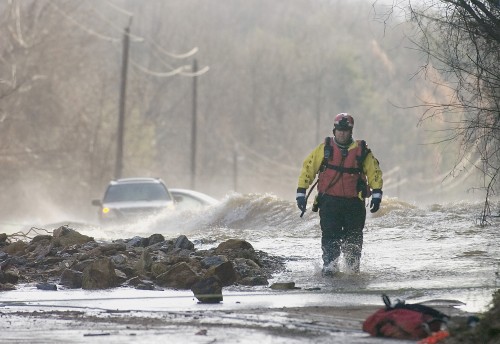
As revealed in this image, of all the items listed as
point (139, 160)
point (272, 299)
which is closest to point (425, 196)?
point (139, 160)

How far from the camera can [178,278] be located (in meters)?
14.1

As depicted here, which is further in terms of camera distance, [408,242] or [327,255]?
[408,242]

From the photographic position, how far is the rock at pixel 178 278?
14023 millimetres

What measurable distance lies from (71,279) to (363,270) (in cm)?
367

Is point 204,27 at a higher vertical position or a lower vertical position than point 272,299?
higher

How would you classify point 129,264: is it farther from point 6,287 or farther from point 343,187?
point 343,187

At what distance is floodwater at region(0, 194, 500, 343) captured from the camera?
11633 millimetres

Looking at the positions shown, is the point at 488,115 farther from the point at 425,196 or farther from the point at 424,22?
the point at 425,196

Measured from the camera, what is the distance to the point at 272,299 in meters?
12.2

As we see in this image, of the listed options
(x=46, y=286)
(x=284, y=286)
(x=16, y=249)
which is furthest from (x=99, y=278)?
(x=16, y=249)

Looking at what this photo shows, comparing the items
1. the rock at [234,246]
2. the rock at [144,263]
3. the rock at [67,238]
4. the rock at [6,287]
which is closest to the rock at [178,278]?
the rock at [144,263]

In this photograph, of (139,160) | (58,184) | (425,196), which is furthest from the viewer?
(425,196)

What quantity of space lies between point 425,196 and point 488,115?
305 feet

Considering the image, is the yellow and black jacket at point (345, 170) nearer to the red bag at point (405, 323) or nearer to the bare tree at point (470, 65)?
the bare tree at point (470, 65)
